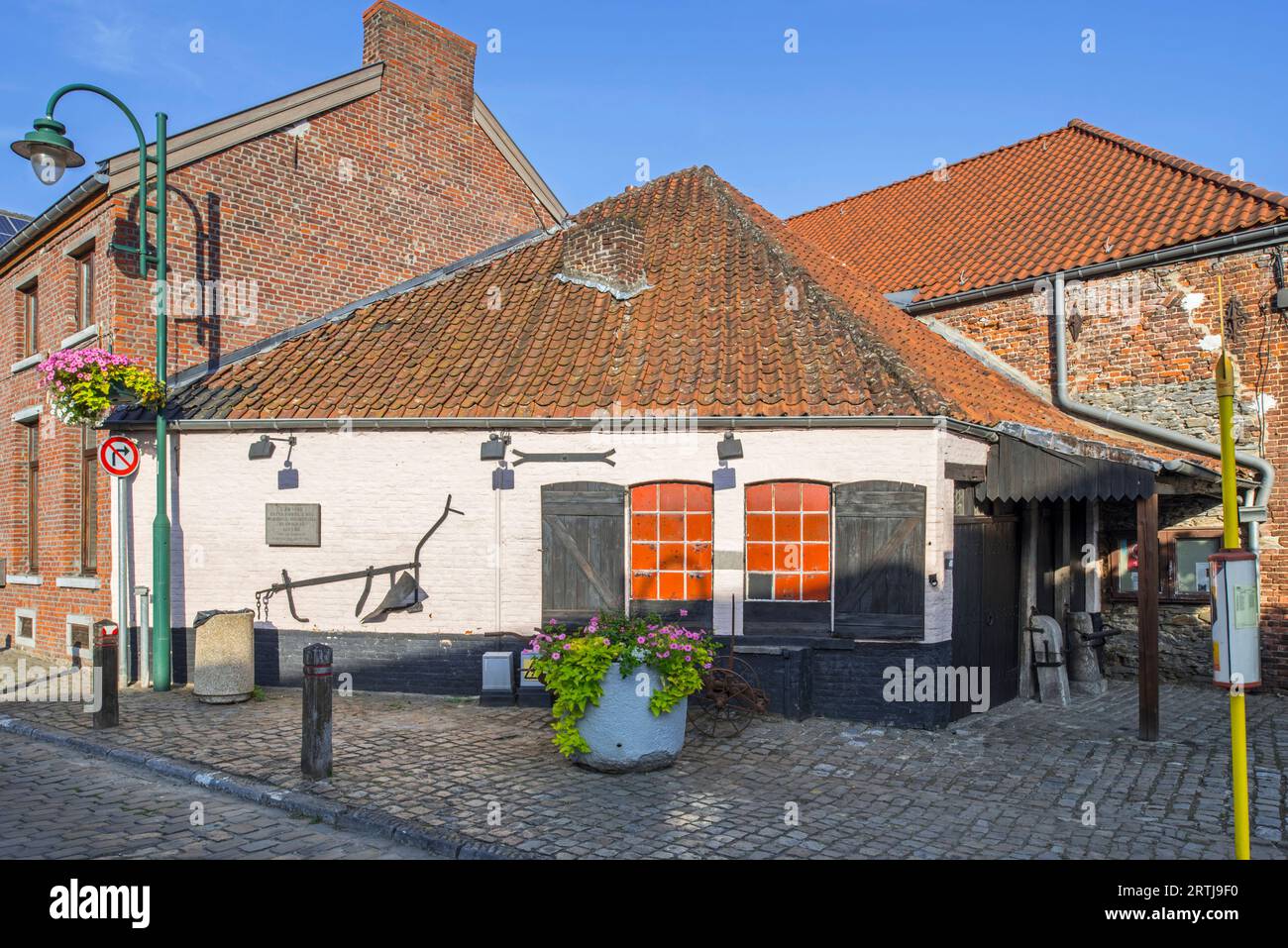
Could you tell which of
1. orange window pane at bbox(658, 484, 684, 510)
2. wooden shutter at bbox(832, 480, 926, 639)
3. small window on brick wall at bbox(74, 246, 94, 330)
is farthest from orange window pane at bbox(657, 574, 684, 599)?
small window on brick wall at bbox(74, 246, 94, 330)

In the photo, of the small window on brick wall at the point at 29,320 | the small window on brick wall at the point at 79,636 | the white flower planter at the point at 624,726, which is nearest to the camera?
the white flower planter at the point at 624,726

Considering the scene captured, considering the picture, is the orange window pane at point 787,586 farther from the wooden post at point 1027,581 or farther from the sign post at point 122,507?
the sign post at point 122,507

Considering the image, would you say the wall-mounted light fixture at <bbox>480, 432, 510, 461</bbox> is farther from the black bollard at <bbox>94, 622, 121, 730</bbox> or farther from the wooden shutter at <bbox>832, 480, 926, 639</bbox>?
the black bollard at <bbox>94, 622, 121, 730</bbox>

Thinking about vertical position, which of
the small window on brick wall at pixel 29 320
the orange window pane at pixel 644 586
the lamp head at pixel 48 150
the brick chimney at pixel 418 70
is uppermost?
the brick chimney at pixel 418 70

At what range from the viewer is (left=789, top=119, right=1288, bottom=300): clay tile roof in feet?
42.5

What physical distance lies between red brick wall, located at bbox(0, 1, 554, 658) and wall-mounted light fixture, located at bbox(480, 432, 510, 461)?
4863 mm

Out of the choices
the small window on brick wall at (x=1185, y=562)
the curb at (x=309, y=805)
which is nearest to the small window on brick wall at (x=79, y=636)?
the curb at (x=309, y=805)

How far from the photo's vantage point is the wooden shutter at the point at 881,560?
370 inches

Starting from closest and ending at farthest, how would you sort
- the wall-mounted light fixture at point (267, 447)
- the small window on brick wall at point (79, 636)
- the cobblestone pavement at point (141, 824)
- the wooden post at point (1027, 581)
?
the cobblestone pavement at point (141, 824) → the wall-mounted light fixture at point (267, 447) → the wooden post at point (1027, 581) → the small window on brick wall at point (79, 636)

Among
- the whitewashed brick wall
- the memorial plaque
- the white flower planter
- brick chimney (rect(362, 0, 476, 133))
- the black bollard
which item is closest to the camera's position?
the white flower planter

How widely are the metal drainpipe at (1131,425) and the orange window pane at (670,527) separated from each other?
22.1ft

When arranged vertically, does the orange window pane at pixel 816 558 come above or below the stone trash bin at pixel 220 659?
above
